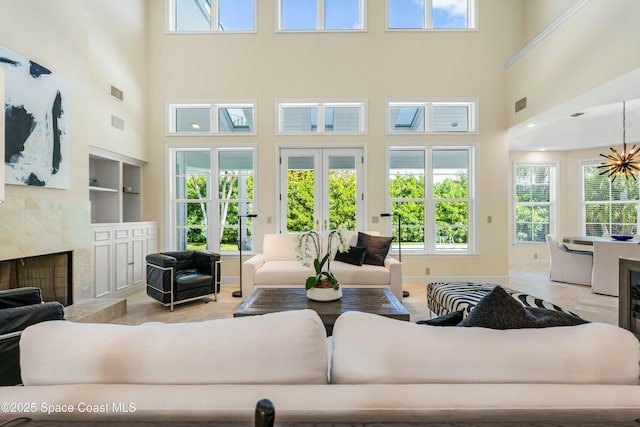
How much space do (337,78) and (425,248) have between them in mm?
3332

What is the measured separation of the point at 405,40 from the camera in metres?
4.99

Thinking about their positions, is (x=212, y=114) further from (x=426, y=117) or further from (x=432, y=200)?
(x=432, y=200)

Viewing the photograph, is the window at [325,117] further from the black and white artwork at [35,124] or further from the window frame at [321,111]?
the black and white artwork at [35,124]

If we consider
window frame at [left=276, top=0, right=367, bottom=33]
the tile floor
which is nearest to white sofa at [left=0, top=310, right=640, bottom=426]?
the tile floor

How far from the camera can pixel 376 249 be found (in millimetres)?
4102

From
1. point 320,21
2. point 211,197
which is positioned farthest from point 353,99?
point 211,197

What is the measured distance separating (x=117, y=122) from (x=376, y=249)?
13.8 ft

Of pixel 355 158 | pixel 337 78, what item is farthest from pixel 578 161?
pixel 337 78

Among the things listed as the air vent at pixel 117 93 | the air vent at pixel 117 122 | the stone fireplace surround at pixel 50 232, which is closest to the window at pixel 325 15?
the air vent at pixel 117 93

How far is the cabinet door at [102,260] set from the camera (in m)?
3.75

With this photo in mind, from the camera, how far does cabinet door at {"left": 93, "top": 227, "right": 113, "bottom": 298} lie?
12.3 ft

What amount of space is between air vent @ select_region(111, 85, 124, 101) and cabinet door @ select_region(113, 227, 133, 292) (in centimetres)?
193

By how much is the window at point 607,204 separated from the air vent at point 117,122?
909cm

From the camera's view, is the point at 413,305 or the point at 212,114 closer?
the point at 413,305
